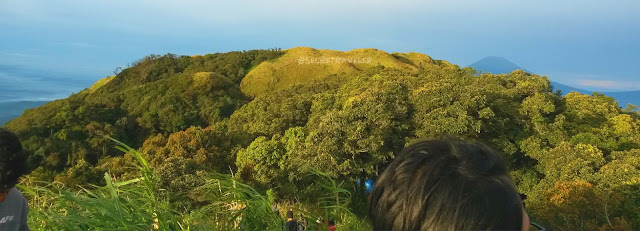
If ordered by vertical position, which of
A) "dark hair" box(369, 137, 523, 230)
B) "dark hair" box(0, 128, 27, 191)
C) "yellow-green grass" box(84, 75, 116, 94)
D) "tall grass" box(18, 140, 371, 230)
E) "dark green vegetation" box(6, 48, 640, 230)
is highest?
"dark hair" box(369, 137, 523, 230)

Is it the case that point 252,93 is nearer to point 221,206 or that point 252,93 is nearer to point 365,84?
point 365,84

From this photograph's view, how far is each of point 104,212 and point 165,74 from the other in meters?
44.6

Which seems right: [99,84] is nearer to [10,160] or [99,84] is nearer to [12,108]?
[12,108]

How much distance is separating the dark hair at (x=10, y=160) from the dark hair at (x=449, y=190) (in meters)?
1.65

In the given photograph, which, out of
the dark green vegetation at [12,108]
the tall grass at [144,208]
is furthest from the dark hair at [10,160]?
the dark green vegetation at [12,108]

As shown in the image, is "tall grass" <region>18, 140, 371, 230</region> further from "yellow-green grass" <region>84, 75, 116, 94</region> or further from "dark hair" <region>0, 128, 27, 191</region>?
"yellow-green grass" <region>84, 75, 116, 94</region>

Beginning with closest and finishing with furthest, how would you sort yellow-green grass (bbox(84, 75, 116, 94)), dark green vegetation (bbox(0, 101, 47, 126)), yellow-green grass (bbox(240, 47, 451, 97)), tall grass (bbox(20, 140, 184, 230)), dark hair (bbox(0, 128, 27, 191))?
1. tall grass (bbox(20, 140, 184, 230))
2. dark hair (bbox(0, 128, 27, 191))
3. yellow-green grass (bbox(240, 47, 451, 97))
4. dark green vegetation (bbox(0, 101, 47, 126))
5. yellow-green grass (bbox(84, 75, 116, 94))

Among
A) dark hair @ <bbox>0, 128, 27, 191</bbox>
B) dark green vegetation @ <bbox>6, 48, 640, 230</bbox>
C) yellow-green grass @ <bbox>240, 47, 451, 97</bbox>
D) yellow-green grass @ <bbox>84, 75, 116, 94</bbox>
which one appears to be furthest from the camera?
yellow-green grass @ <bbox>84, 75, 116, 94</bbox>

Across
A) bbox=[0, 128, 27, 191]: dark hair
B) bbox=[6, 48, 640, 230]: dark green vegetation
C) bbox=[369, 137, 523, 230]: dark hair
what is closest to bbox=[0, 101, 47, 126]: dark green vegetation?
bbox=[6, 48, 640, 230]: dark green vegetation

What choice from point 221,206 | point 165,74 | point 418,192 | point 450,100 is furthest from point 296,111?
point 165,74

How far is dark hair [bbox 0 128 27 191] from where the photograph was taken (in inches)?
72.9

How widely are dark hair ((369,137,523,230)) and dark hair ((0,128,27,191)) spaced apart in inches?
64.9

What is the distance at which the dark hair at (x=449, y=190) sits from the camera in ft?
2.95

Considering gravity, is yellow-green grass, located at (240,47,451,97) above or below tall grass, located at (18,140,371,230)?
below
